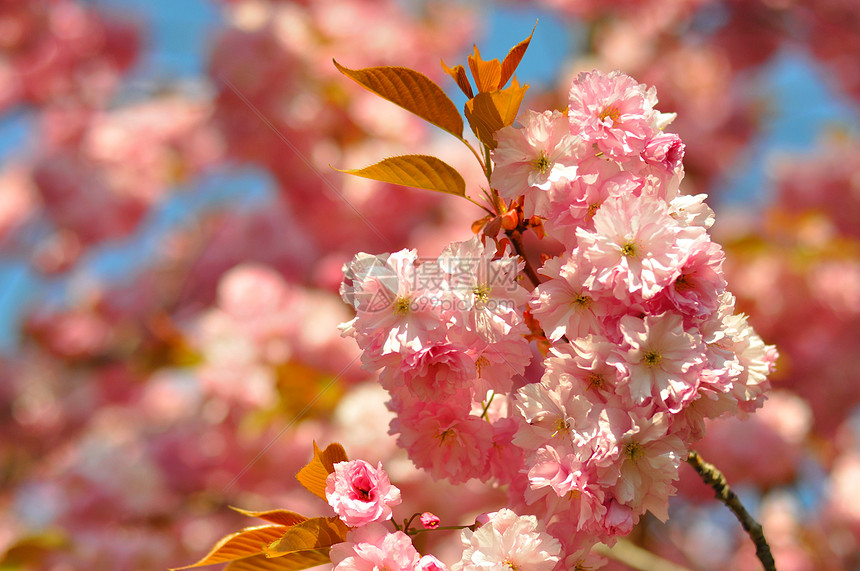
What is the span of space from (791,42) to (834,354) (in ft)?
6.75

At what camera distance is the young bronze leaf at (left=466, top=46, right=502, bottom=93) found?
739 mm

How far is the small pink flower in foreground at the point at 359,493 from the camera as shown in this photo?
2.15 ft

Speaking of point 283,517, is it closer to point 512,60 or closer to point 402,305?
point 402,305

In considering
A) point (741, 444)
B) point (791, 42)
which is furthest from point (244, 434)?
point (791, 42)

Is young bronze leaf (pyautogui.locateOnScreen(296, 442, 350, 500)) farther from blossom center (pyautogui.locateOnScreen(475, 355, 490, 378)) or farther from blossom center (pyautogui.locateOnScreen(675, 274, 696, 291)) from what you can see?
blossom center (pyautogui.locateOnScreen(675, 274, 696, 291))

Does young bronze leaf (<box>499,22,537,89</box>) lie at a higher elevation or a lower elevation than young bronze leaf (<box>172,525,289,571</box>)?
higher

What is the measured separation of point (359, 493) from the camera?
674 mm

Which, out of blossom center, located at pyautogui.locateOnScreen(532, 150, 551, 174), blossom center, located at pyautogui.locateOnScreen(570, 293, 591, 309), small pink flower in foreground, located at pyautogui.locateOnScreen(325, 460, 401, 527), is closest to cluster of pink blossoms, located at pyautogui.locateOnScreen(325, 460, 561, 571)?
small pink flower in foreground, located at pyautogui.locateOnScreen(325, 460, 401, 527)

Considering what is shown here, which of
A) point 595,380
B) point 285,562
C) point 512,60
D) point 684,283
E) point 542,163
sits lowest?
point 285,562

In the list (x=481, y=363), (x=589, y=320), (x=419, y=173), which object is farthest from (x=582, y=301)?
(x=419, y=173)

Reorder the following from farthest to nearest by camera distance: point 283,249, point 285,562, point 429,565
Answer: point 283,249 < point 285,562 < point 429,565

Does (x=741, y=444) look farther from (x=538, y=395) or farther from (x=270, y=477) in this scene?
(x=538, y=395)

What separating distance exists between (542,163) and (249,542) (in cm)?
50

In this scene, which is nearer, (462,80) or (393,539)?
(393,539)
